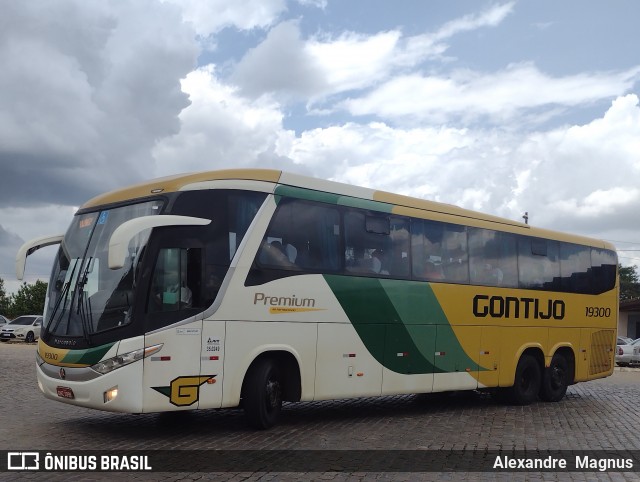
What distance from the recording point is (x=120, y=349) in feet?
29.9

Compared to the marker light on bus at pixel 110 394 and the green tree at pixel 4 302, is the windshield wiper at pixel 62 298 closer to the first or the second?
the marker light on bus at pixel 110 394

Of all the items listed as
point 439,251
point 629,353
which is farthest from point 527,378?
point 629,353

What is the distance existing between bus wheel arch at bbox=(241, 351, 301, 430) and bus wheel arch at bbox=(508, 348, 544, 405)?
6205mm

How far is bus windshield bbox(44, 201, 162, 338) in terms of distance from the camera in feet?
30.9

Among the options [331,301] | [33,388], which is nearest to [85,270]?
[331,301]

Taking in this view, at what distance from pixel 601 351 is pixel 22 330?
3285 cm

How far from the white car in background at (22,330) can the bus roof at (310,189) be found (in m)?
32.2

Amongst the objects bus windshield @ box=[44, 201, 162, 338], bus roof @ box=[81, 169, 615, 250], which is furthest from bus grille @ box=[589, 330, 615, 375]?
bus windshield @ box=[44, 201, 162, 338]

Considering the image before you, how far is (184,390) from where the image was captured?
9508 mm

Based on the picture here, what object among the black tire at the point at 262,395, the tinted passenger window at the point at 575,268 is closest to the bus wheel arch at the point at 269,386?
the black tire at the point at 262,395

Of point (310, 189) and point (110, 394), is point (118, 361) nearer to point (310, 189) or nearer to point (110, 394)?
point (110, 394)

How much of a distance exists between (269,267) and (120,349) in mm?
2429

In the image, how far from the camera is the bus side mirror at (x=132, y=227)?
28.0 ft

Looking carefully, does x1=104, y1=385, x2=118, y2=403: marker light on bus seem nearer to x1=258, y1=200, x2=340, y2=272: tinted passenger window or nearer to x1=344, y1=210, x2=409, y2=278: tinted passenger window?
x1=258, y1=200, x2=340, y2=272: tinted passenger window
